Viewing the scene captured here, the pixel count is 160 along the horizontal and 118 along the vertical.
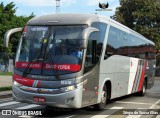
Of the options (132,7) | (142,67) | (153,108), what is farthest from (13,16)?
(153,108)

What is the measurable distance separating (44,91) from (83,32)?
2.14 metres

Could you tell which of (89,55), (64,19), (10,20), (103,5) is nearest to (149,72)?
(103,5)

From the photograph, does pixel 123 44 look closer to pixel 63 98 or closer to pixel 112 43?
pixel 112 43

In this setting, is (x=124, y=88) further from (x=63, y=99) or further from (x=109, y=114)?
(x=63, y=99)

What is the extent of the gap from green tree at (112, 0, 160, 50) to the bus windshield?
46025 millimetres

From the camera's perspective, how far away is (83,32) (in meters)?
11.8

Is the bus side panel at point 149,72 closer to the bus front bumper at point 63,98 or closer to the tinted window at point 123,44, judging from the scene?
the tinted window at point 123,44

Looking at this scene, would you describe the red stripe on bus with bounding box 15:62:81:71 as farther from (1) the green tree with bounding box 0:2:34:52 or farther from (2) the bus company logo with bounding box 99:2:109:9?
(1) the green tree with bounding box 0:2:34:52

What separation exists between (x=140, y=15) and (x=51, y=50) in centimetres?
4818

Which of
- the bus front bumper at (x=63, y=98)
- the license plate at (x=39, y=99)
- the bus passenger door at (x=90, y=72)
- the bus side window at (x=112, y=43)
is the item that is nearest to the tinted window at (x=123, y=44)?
the bus side window at (x=112, y=43)

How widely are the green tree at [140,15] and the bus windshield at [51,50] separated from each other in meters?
46.0

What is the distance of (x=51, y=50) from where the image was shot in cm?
1171

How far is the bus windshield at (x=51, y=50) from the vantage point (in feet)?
37.7

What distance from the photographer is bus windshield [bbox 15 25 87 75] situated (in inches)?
452
